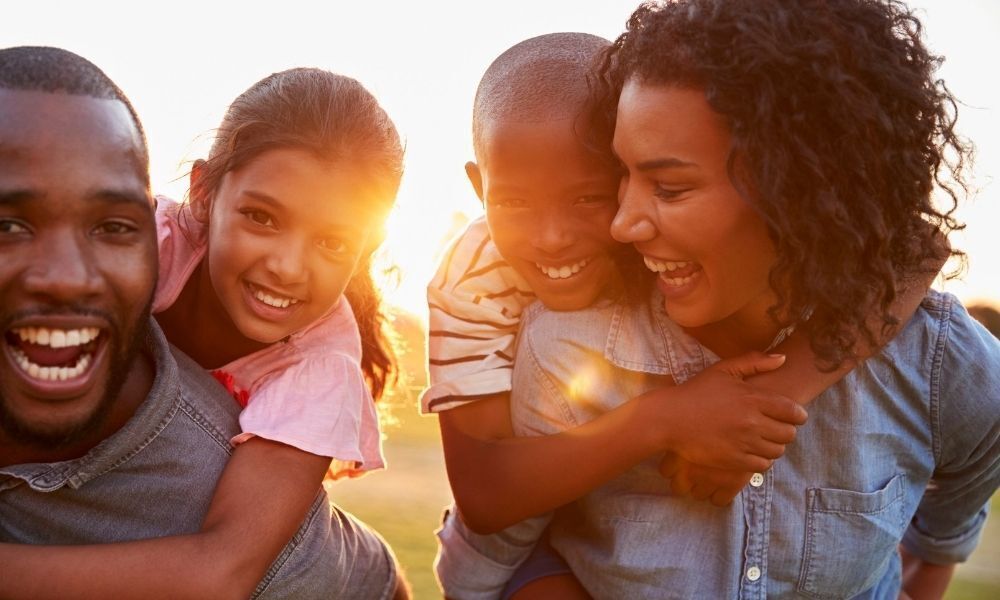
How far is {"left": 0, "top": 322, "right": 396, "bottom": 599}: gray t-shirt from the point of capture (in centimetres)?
202

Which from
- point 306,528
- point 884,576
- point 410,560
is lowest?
point 410,560

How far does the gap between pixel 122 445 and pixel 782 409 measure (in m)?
1.46

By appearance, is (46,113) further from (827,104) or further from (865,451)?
(865,451)

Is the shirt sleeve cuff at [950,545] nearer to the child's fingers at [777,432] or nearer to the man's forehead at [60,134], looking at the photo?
the child's fingers at [777,432]

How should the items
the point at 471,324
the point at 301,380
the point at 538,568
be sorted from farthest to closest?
1. the point at 538,568
2. the point at 471,324
3. the point at 301,380

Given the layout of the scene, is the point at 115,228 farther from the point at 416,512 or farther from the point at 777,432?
the point at 416,512

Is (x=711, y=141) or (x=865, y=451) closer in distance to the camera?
(x=711, y=141)

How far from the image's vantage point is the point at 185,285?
263cm

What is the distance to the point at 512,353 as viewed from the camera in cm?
266

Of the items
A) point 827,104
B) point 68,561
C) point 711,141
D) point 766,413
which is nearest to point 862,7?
point 827,104

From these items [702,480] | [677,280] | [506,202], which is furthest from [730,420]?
[506,202]

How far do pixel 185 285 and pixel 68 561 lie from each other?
930mm

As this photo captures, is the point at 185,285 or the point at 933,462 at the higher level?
the point at 185,285

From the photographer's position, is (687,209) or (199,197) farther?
(199,197)
